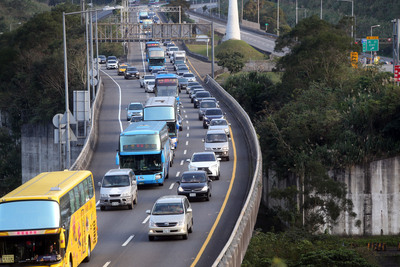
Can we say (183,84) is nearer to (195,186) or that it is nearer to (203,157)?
(203,157)

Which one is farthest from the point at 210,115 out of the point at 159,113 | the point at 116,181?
the point at 116,181

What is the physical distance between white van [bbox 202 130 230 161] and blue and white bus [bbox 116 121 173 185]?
8608mm

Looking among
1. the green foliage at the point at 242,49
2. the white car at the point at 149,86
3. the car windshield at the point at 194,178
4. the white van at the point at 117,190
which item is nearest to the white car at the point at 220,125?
the car windshield at the point at 194,178

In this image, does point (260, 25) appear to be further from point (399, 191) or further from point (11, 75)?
point (399, 191)

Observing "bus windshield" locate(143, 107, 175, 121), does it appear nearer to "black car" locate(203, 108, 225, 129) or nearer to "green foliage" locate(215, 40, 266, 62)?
"black car" locate(203, 108, 225, 129)

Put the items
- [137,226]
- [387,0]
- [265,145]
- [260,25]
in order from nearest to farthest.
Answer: [137,226], [265,145], [387,0], [260,25]

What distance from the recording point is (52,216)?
20.2m

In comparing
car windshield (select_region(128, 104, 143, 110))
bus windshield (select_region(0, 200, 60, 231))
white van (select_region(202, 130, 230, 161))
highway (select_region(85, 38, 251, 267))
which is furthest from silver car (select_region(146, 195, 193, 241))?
car windshield (select_region(128, 104, 143, 110))

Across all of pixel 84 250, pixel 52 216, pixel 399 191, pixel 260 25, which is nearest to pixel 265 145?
pixel 399 191

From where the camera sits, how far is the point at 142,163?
130ft

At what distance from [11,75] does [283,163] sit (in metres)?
58.7

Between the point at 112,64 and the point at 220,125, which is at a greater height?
the point at 112,64

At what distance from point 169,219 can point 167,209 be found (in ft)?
1.64

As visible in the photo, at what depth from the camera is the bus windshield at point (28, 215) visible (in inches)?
785
